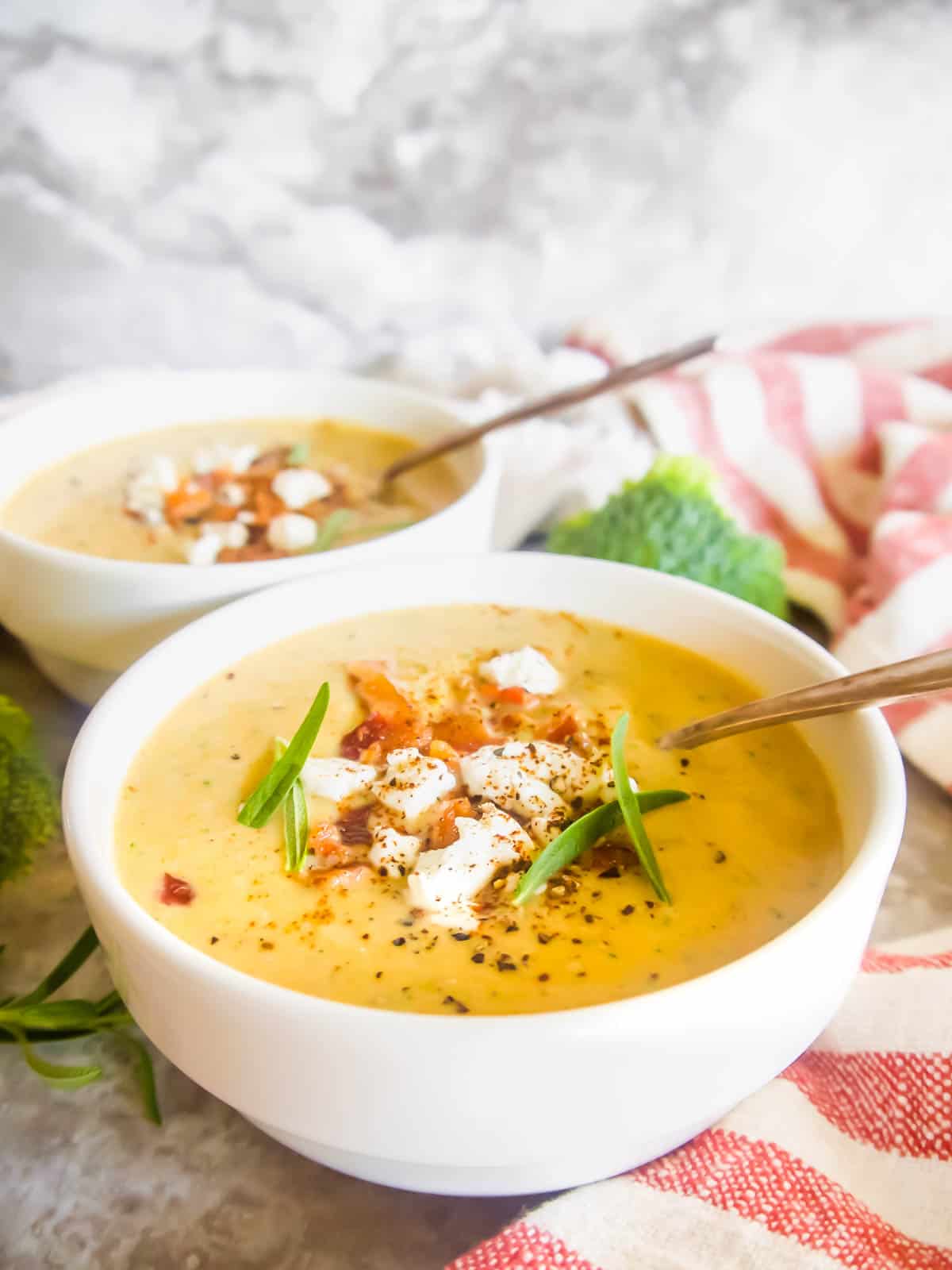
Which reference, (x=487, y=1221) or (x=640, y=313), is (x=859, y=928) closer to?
(x=487, y=1221)

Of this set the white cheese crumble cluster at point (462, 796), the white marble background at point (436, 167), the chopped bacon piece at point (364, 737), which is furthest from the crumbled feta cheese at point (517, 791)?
the white marble background at point (436, 167)

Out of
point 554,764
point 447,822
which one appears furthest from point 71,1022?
point 554,764

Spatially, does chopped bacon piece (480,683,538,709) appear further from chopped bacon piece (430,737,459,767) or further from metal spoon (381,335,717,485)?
metal spoon (381,335,717,485)

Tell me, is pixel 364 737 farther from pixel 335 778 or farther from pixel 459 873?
pixel 459 873

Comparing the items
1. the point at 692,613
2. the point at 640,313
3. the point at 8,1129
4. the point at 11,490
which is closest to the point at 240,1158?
the point at 8,1129

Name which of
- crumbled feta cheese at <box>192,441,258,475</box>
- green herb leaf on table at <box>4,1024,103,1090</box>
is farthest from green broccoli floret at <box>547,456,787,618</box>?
green herb leaf on table at <box>4,1024,103,1090</box>

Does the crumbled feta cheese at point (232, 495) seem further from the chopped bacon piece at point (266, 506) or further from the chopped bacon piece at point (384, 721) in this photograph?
the chopped bacon piece at point (384, 721)
